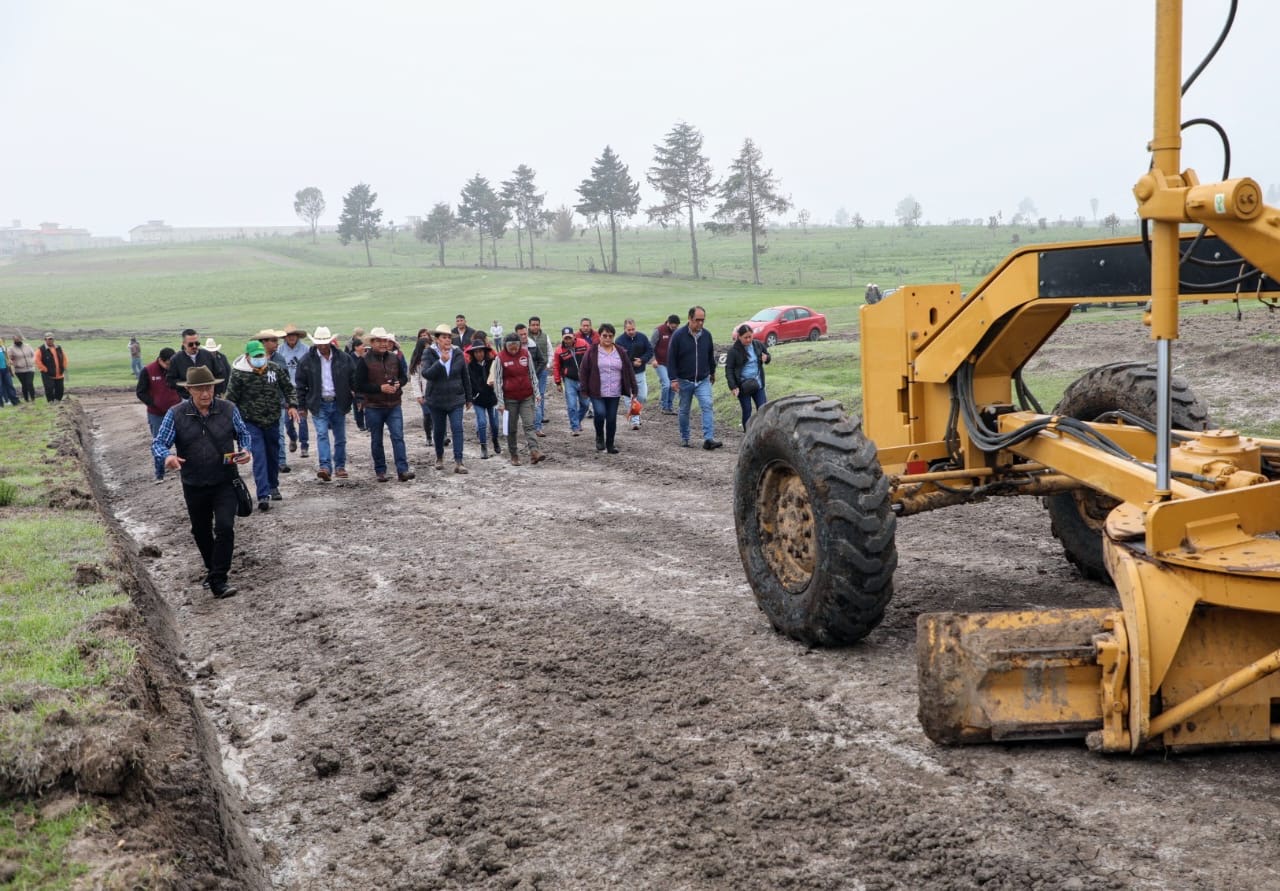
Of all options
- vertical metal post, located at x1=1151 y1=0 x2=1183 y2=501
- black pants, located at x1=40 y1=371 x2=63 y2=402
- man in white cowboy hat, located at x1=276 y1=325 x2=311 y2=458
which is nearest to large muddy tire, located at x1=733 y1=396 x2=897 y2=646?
vertical metal post, located at x1=1151 y1=0 x2=1183 y2=501

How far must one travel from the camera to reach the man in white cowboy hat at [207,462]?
951 centimetres

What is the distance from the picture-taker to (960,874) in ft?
13.6

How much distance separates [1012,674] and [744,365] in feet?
36.2

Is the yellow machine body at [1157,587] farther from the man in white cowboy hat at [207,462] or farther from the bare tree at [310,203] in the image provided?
the bare tree at [310,203]

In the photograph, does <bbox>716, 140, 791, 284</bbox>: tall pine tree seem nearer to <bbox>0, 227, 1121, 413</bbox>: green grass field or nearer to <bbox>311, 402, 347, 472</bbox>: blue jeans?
<bbox>0, 227, 1121, 413</bbox>: green grass field

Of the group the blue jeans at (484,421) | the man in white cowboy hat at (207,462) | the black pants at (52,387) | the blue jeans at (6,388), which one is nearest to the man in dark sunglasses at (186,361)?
the blue jeans at (484,421)

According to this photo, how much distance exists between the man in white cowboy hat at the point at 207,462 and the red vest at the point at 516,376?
5.87 m

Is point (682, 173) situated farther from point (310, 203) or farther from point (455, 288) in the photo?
point (310, 203)

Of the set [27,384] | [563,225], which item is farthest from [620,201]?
[27,384]

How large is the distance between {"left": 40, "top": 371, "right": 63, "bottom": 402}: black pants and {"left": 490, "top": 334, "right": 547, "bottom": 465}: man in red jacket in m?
14.5

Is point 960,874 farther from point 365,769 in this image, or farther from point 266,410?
point 266,410

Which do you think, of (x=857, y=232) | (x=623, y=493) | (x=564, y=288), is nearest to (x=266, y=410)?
(x=623, y=493)

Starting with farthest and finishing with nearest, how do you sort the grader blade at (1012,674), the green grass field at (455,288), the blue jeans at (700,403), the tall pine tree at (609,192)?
1. the tall pine tree at (609,192)
2. the green grass field at (455,288)
3. the blue jeans at (700,403)
4. the grader blade at (1012,674)

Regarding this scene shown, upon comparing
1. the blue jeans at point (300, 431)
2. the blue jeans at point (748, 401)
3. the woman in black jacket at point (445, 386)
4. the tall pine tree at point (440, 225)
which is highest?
the tall pine tree at point (440, 225)
